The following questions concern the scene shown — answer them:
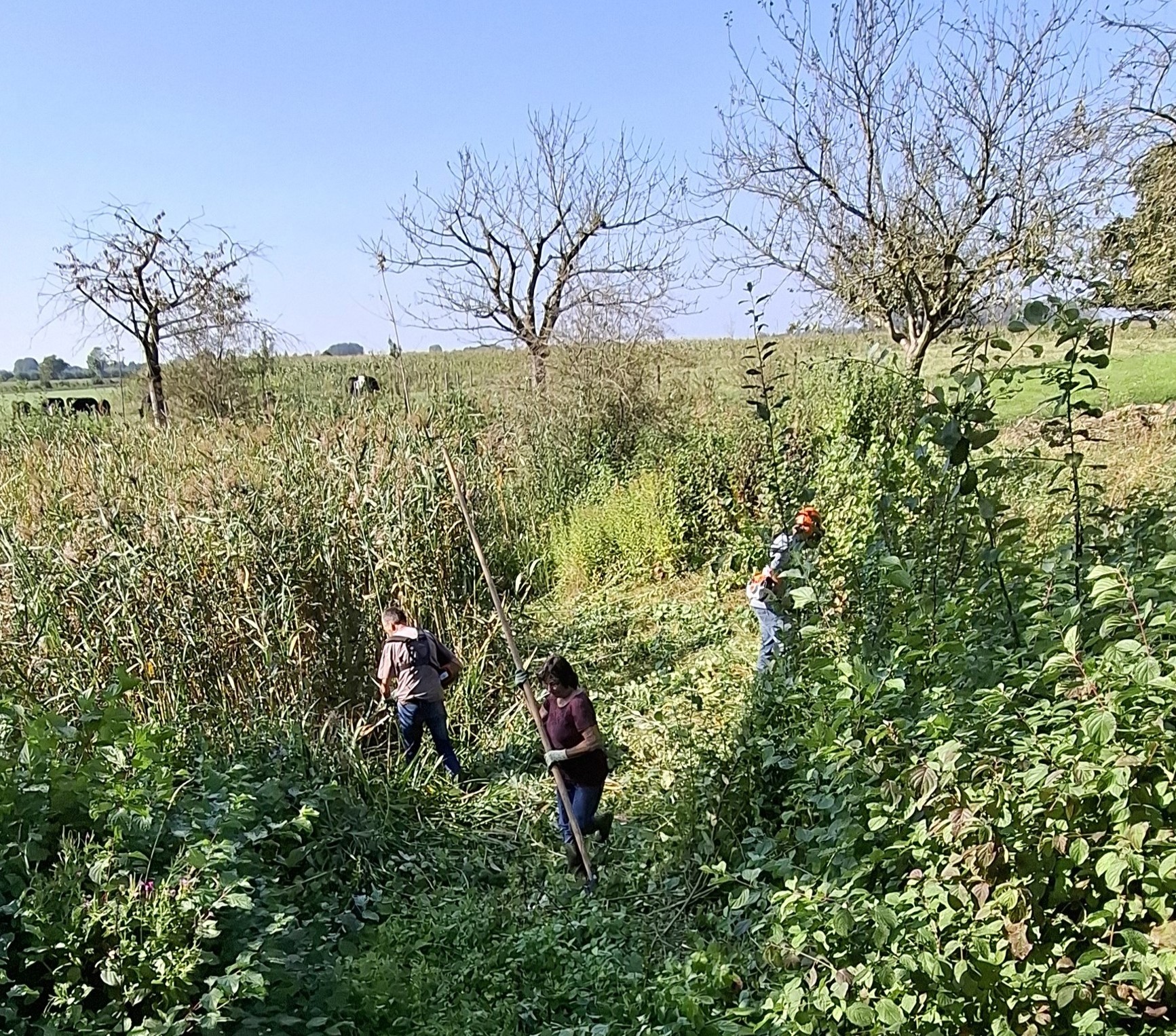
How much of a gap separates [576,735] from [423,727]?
149cm

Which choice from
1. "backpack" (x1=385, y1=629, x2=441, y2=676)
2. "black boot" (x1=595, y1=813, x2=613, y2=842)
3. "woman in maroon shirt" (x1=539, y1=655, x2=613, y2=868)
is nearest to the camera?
"woman in maroon shirt" (x1=539, y1=655, x2=613, y2=868)

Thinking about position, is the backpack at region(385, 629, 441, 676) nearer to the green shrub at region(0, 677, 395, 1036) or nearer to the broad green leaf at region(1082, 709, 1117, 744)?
the green shrub at region(0, 677, 395, 1036)

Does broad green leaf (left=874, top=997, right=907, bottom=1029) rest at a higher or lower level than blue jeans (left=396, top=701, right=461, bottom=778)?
higher

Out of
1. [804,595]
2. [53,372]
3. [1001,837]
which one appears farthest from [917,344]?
[53,372]

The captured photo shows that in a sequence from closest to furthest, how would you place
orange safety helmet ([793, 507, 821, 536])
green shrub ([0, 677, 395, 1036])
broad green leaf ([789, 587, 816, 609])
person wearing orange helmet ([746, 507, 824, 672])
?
green shrub ([0, 677, 395, 1036])
broad green leaf ([789, 587, 816, 609])
person wearing orange helmet ([746, 507, 824, 672])
orange safety helmet ([793, 507, 821, 536])

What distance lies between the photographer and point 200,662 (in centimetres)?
509

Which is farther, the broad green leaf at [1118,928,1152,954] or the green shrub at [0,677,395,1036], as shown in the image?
the green shrub at [0,677,395,1036]

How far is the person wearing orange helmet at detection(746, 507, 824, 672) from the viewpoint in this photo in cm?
343

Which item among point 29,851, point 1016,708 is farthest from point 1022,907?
point 29,851

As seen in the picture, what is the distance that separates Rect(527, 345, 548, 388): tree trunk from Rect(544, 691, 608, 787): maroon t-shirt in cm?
938

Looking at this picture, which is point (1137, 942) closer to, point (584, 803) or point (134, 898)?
point (134, 898)

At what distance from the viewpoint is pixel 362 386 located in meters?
9.09

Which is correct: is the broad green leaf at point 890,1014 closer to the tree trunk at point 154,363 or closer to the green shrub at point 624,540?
the green shrub at point 624,540

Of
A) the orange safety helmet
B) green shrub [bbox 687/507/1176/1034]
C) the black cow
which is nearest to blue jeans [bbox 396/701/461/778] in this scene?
the orange safety helmet
